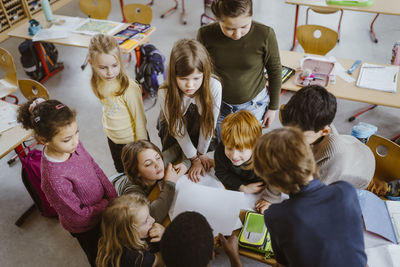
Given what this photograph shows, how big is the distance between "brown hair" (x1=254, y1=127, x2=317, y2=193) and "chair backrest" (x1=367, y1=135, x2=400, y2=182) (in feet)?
3.29

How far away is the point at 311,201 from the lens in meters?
1.13

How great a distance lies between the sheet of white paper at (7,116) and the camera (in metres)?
2.41

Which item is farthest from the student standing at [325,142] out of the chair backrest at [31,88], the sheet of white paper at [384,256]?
the chair backrest at [31,88]

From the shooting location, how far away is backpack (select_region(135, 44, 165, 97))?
3.54 m

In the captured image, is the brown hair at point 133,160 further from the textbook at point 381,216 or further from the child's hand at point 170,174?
the textbook at point 381,216

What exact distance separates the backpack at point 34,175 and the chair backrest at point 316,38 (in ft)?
8.39

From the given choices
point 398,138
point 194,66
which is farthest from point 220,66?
point 398,138

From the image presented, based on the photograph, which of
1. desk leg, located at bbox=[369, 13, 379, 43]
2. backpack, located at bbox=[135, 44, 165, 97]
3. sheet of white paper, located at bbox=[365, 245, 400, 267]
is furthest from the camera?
desk leg, located at bbox=[369, 13, 379, 43]

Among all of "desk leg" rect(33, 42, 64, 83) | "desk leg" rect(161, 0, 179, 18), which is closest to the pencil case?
"desk leg" rect(33, 42, 64, 83)

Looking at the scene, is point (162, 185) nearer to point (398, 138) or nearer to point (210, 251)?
point (210, 251)

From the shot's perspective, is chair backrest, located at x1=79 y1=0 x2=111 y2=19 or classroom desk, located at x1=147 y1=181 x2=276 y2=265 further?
chair backrest, located at x1=79 y1=0 x2=111 y2=19

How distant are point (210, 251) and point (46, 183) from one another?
34.6 inches

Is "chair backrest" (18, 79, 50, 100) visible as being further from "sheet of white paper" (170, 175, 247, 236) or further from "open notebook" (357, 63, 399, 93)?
"open notebook" (357, 63, 399, 93)

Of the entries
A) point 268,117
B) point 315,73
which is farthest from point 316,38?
point 268,117
